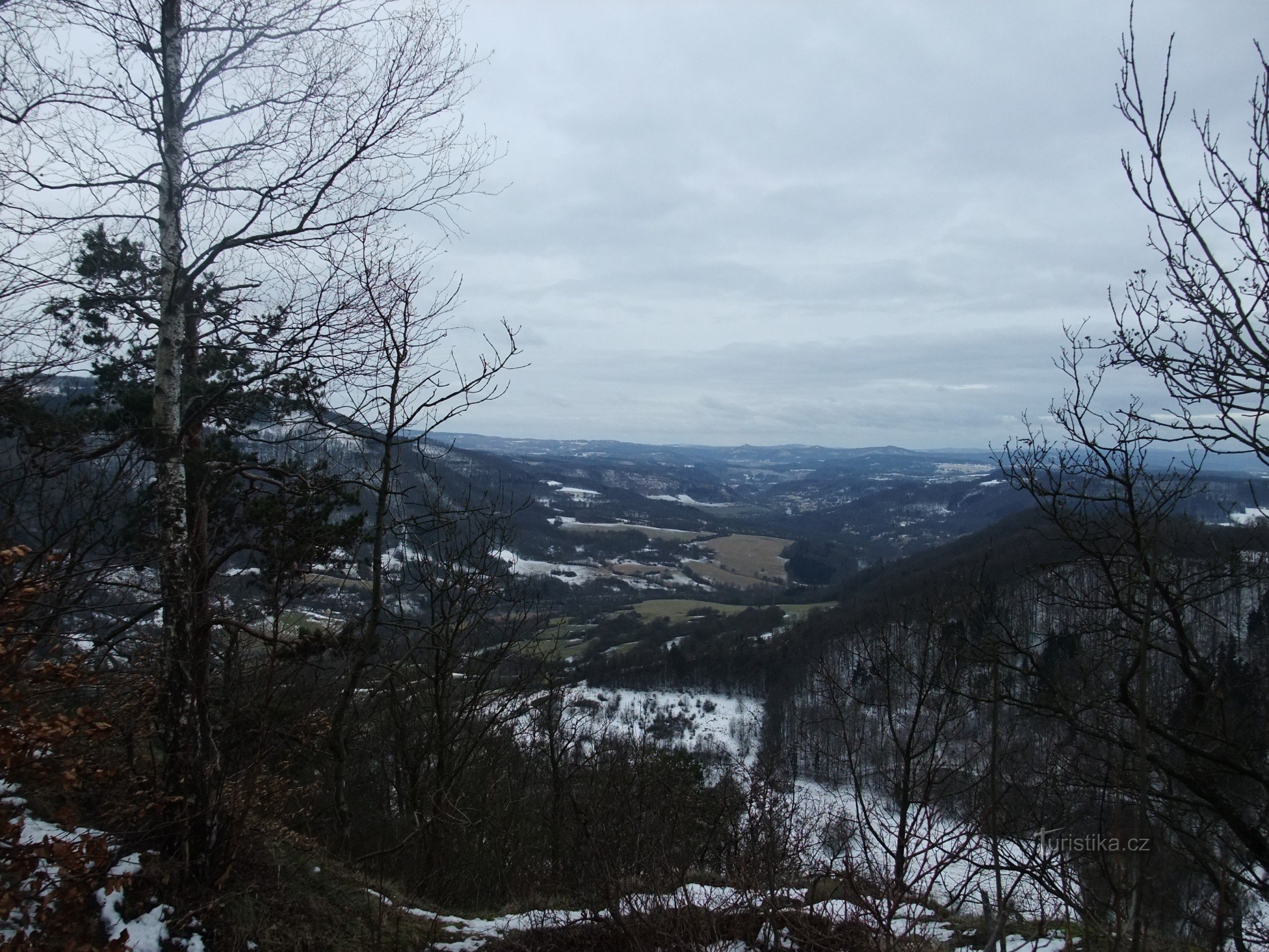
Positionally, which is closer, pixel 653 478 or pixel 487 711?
pixel 487 711

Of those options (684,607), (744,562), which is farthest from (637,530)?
(684,607)

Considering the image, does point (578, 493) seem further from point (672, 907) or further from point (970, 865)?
point (970, 865)

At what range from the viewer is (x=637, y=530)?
12106 centimetres

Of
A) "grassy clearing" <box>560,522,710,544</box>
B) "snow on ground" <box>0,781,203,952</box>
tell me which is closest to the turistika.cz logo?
"snow on ground" <box>0,781,203,952</box>

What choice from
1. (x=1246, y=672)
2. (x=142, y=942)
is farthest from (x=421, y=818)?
(x=1246, y=672)

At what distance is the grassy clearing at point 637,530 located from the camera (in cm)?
11175

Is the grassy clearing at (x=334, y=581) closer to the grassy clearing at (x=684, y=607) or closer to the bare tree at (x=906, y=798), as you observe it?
the bare tree at (x=906, y=798)

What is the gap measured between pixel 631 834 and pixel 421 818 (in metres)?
2.65

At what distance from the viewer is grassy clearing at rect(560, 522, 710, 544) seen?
111750 mm

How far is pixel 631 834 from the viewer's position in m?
6.38

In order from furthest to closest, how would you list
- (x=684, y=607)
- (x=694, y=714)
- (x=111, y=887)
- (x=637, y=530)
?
(x=637, y=530)
(x=684, y=607)
(x=694, y=714)
(x=111, y=887)

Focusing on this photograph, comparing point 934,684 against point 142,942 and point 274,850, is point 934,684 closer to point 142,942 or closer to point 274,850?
point 274,850

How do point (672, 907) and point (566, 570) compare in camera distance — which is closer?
point (672, 907)

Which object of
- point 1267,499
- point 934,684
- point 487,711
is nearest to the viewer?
point 1267,499
